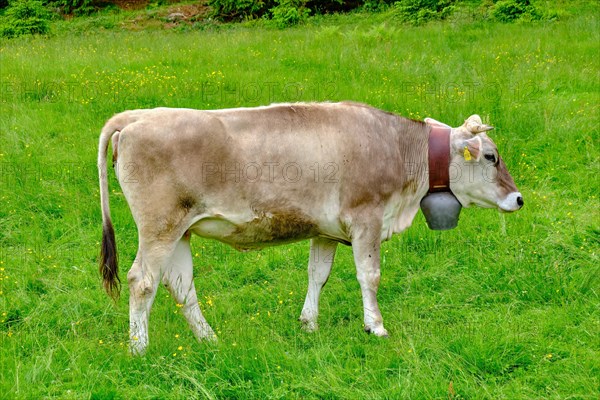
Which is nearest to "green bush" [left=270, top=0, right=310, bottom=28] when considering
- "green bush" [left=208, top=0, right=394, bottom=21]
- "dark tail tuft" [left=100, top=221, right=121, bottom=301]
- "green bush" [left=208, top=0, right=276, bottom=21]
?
"green bush" [left=208, top=0, right=394, bottom=21]

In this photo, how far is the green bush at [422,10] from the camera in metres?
18.7

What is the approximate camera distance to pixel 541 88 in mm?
12258

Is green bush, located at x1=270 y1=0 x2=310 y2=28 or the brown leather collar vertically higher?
the brown leather collar

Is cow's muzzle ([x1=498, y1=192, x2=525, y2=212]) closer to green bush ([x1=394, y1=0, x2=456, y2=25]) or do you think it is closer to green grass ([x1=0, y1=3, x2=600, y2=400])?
green grass ([x1=0, y1=3, x2=600, y2=400])

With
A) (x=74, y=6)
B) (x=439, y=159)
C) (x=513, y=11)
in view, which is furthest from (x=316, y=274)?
(x=74, y=6)

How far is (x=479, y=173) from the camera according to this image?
6.92 meters

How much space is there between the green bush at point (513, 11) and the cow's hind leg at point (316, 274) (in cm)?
1198

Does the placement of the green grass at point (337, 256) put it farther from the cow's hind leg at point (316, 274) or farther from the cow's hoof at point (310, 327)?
the cow's hind leg at point (316, 274)

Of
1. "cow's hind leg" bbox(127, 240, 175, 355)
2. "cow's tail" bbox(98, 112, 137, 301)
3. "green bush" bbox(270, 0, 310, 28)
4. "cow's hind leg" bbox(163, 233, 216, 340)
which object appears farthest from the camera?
"green bush" bbox(270, 0, 310, 28)

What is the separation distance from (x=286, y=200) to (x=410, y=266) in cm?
214

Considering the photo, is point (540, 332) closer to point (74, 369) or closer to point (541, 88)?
point (74, 369)

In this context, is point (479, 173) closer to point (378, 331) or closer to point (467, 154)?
point (467, 154)

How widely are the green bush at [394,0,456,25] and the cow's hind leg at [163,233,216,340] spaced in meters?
13.5

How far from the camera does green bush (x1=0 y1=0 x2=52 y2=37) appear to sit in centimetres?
1981
